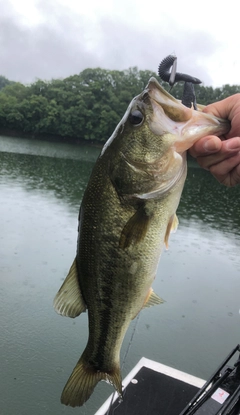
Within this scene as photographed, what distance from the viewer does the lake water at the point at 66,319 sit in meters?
5.03

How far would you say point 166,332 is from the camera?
6473mm

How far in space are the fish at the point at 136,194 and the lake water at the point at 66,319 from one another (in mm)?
3534

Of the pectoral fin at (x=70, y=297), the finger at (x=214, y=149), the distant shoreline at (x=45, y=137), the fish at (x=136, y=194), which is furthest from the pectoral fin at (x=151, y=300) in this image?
the distant shoreline at (x=45, y=137)

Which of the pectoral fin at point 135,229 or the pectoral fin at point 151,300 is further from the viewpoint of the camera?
the pectoral fin at point 151,300

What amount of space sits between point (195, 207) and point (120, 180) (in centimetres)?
1700

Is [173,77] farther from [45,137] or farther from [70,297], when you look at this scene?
[45,137]

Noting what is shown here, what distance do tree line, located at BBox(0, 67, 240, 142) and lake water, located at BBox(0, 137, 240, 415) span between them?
139ft

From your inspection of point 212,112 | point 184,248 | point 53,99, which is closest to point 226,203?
point 184,248

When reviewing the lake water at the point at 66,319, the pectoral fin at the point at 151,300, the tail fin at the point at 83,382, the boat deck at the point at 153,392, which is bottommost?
the lake water at the point at 66,319

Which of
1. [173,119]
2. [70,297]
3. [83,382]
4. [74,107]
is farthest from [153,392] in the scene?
[74,107]

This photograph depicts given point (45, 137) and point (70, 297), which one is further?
point (45, 137)

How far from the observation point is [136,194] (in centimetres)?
163

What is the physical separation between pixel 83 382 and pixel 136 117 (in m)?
1.29

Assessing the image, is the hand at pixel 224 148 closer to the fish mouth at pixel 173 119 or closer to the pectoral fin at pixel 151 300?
the fish mouth at pixel 173 119
